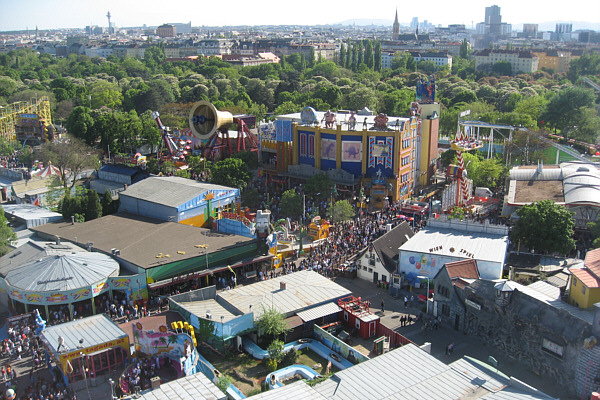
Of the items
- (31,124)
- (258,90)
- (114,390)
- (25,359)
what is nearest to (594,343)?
(114,390)

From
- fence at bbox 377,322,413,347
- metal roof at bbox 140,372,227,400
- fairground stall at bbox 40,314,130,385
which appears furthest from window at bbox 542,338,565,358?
fairground stall at bbox 40,314,130,385

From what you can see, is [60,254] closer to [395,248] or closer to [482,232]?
[395,248]

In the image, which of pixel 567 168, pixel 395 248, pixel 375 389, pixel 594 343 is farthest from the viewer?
pixel 567 168

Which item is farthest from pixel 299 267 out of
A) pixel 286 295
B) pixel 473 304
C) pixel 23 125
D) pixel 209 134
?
pixel 23 125

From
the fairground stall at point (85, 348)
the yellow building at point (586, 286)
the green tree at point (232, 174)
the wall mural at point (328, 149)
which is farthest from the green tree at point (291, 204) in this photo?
the yellow building at point (586, 286)

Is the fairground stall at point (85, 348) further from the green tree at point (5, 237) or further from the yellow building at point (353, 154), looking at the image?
the yellow building at point (353, 154)

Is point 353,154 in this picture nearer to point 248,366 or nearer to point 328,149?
point 328,149

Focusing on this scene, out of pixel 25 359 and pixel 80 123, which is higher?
pixel 80 123
